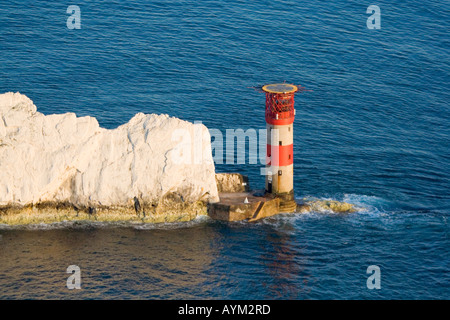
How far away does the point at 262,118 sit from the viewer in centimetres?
12319

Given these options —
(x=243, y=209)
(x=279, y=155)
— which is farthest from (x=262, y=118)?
(x=243, y=209)

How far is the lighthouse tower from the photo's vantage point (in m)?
96.4

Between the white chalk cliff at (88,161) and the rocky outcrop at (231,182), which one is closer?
the white chalk cliff at (88,161)

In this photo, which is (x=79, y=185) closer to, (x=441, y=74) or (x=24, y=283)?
(x=24, y=283)

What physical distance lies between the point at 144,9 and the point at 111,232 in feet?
215

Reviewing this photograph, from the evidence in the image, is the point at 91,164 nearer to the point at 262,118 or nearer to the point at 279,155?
the point at 279,155

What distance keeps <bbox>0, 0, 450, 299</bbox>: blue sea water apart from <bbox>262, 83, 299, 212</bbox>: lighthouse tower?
3.34 m

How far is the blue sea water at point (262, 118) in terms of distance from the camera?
Answer: 85.4m

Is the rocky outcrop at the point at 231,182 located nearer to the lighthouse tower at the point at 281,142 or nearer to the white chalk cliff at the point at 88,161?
the lighthouse tower at the point at 281,142

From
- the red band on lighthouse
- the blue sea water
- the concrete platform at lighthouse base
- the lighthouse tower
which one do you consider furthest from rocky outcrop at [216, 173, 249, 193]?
the blue sea water

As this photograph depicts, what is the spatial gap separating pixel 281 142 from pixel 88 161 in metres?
21.6

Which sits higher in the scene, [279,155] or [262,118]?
[279,155]

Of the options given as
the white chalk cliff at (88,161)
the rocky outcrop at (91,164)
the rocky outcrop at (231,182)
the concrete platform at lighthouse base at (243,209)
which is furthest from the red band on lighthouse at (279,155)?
the rocky outcrop at (91,164)
